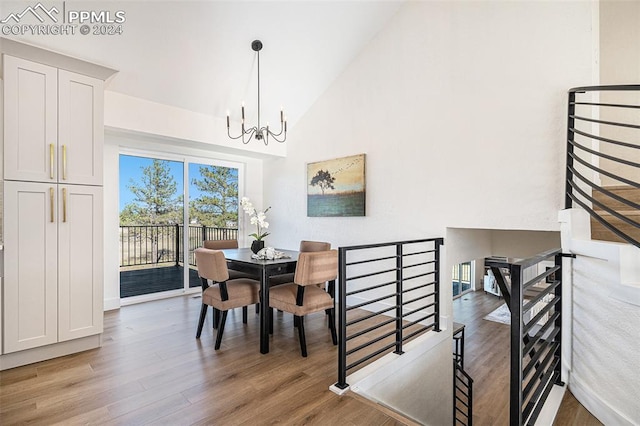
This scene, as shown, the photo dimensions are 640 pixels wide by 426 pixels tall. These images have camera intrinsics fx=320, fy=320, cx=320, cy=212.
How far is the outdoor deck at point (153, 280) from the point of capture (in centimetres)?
435

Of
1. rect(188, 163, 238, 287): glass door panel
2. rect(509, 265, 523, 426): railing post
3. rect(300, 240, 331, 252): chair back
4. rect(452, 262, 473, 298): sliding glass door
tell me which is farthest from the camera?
rect(452, 262, 473, 298): sliding glass door

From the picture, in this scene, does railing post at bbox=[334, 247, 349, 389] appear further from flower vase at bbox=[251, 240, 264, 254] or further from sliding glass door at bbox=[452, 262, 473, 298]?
sliding glass door at bbox=[452, 262, 473, 298]

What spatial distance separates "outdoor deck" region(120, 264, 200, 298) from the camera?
4352 millimetres

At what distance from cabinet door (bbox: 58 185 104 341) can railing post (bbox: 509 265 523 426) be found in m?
3.15

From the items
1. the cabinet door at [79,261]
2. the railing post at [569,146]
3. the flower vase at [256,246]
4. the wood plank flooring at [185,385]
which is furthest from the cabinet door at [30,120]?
the railing post at [569,146]

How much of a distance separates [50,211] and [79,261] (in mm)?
472

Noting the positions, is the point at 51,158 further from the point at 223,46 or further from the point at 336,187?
the point at 336,187

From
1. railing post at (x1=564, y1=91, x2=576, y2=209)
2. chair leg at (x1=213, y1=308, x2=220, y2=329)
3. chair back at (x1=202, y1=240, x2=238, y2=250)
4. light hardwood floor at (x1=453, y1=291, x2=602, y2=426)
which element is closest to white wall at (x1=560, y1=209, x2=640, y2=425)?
light hardwood floor at (x1=453, y1=291, x2=602, y2=426)

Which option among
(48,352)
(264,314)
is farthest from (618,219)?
(48,352)

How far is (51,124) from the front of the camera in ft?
8.54

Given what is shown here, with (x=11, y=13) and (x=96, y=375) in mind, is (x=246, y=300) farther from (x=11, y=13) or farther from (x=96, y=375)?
(x=11, y=13)

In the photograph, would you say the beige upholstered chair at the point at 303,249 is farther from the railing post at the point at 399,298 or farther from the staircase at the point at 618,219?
the staircase at the point at 618,219

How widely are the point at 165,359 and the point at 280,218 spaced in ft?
9.66

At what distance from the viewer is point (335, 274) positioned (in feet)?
9.86
